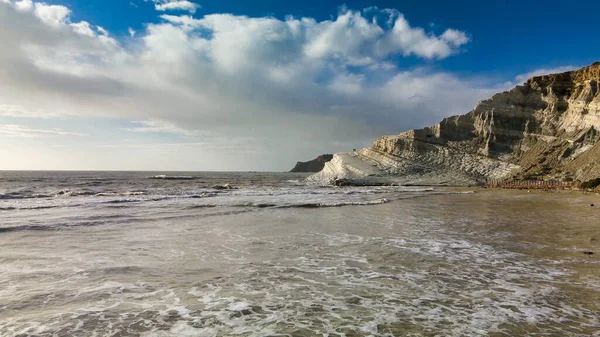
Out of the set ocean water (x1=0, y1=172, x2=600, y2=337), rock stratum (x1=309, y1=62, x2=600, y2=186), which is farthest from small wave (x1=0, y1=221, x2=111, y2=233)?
rock stratum (x1=309, y1=62, x2=600, y2=186)

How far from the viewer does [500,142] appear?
155 feet

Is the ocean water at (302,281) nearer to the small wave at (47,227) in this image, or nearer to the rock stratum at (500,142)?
the small wave at (47,227)

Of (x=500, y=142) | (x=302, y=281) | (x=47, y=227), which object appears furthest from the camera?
(x=500, y=142)

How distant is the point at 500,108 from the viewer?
48812mm

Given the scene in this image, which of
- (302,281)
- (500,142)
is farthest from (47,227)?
(500,142)

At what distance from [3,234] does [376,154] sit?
147 ft

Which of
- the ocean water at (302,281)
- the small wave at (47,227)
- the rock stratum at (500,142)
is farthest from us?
the rock stratum at (500,142)

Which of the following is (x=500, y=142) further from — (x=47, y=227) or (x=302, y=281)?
(x=47, y=227)

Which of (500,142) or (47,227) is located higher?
(500,142)

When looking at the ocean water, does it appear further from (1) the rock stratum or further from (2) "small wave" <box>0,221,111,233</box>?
(1) the rock stratum

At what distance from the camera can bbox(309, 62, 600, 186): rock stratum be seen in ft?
133

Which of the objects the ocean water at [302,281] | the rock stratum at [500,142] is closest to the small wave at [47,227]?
the ocean water at [302,281]

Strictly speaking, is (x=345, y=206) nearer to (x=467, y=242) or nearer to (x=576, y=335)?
(x=467, y=242)

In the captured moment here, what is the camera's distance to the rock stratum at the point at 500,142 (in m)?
40.4
